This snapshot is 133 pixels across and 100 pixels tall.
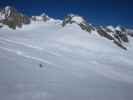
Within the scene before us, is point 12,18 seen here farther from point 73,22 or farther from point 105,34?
point 105,34

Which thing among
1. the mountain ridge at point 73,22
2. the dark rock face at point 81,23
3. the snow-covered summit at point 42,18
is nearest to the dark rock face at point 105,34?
the mountain ridge at point 73,22

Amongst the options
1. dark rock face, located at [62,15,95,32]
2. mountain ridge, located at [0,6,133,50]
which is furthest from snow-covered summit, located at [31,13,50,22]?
dark rock face, located at [62,15,95,32]

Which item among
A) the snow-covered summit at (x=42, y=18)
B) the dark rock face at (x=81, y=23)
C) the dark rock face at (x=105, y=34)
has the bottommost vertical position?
the dark rock face at (x=105, y=34)


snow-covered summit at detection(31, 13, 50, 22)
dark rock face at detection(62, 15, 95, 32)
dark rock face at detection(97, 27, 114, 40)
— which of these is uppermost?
snow-covered summit at detection(31, 13, 50, 22)

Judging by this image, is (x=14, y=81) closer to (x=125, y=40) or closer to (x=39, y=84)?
(x=39, y=84)

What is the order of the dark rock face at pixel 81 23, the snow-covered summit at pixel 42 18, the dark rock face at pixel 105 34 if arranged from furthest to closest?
the snow-covered summit at pixel 42 18 → the dark rock face at pixel 81 23 → the dark rock face at pixel 105 34

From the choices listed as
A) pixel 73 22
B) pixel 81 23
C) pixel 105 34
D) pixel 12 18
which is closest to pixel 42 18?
pixel 12 18

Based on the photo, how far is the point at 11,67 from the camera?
39.4ft

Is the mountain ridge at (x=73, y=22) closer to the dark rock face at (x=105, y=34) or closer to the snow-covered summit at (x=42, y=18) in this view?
the dark rock face at (x=105, y=34)

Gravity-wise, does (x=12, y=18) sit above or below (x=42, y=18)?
below

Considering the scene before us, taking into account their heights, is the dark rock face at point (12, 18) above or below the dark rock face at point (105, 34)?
above

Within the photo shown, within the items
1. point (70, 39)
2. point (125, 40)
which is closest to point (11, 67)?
point (70, 39)

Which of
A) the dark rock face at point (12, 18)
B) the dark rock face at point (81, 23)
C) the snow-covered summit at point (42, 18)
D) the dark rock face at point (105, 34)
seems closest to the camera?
the dark rock face at point (105, 34)

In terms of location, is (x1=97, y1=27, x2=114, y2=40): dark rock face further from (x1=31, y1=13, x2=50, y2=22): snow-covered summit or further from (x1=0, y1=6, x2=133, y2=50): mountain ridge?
(x1=31, y1=13, x2=50, y2=22): snow-covered summit
